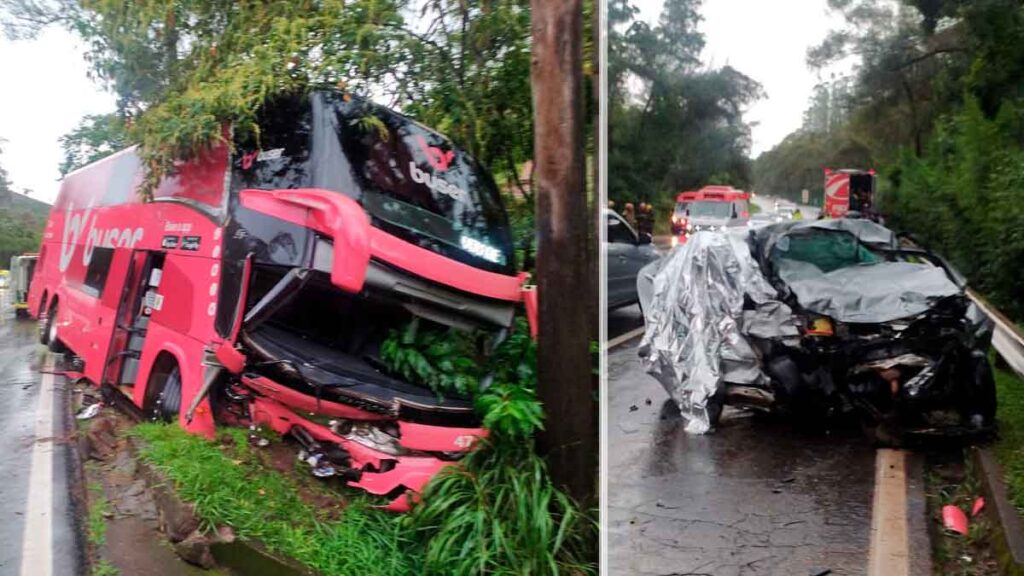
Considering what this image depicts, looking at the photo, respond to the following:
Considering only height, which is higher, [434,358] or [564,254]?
[564,254]

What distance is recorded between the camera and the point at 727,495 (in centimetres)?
267

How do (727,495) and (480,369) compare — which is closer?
(727,495)

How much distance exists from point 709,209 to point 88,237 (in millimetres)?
2265

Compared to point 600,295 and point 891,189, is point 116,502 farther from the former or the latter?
point 891,189

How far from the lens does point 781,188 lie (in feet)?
8.00

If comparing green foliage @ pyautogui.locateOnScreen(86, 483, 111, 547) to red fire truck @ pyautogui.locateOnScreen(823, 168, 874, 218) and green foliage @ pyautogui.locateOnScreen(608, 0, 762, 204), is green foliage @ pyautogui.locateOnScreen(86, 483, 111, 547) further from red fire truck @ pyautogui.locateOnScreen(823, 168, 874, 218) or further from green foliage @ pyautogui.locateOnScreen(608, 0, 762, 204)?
red fire truck @ pyautogui.locateOnScreen(823, 168, 874, 218)

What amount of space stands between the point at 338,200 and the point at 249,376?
689mm

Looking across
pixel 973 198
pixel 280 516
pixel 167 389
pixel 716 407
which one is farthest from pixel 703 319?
pixel 167 389

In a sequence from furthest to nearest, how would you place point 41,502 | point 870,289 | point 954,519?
1. point 41,502
2. point 870,289
3. point 954,519

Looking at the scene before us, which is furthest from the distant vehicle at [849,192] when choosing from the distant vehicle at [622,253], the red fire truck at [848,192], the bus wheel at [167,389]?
the bus wheel at [167,389]

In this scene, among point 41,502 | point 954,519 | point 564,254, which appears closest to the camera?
point 954,519

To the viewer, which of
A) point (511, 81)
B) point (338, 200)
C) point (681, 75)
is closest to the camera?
point (681, 75)

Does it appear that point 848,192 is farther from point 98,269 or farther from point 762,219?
point 98,269

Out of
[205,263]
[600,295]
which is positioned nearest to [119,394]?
[205,263]
